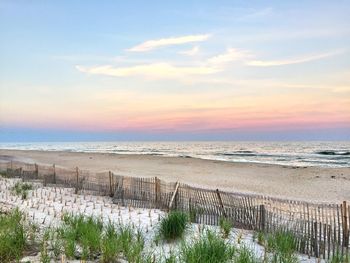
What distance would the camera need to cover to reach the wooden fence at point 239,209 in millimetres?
6500

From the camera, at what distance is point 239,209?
8383mm

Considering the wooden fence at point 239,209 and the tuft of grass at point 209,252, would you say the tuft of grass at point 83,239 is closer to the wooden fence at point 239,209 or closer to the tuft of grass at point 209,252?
the tuft of grass at point 209,252

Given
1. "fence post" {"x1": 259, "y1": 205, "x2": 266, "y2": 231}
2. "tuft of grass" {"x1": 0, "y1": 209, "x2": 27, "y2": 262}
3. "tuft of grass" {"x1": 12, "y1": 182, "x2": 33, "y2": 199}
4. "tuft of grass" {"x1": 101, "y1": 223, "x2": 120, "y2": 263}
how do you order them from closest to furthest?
1. "tuft of grass" {"x1": 101, "y1": 223, "x2": 120, "y2": 263}
2. "tuft of grass" {"x1": 0, "y1": 209, "x2": 27, "y2": 262}
3. "fence post" {"x1": 259, "y1": 205, "x2": 266, "y2": 231}
4. "tuft of grass" {"x1": 12, "y1": 182, "x2": 33, "y2": 199}

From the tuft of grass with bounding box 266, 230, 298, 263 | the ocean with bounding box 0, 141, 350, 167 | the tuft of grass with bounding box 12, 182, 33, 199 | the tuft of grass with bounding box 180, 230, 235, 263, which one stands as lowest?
the ocean with bounding box 0, 141, 350, 167

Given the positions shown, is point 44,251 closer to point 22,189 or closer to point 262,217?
point 262,217

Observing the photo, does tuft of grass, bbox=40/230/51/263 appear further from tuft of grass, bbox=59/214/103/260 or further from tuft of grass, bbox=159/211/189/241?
tuft of grass, bbox=159/211/189/241

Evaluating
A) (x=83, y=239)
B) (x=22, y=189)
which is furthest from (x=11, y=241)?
(x=22, y=189)

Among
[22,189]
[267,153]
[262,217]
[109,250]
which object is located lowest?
[267,153]

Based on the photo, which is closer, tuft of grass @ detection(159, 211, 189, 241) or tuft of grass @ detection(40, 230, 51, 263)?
tuft of grass @ detection(40, 230, 51, 263)

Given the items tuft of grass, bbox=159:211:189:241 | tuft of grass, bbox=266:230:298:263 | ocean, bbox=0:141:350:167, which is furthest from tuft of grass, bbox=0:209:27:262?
ocean, bbox=0:141:350:167

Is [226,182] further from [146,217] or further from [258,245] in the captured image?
[258,245]

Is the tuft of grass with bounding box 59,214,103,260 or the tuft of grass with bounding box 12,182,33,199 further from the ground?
the tuft of grass with bounding box 59,214,103,260

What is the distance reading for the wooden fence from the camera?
21.3 ft

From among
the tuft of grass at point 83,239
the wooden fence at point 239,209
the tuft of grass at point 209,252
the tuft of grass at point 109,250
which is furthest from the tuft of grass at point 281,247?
the tuft of grass at point 83,239
